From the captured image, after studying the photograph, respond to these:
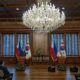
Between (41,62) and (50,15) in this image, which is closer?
Result: (50,15)

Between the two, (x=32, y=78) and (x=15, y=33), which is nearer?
(x=32, y=78)

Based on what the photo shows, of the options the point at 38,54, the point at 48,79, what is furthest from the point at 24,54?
the point at 48,79

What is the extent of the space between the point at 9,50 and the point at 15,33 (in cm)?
158

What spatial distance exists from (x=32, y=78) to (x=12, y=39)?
405 inches

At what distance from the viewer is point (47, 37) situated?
73.2ft

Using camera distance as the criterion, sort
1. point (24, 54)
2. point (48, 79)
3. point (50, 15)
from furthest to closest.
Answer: point (24, 54) → point (50, 15) → point (48, 79)

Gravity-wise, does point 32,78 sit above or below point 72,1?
below

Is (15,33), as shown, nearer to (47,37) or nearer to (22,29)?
(22,29)

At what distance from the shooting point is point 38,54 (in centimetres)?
2156

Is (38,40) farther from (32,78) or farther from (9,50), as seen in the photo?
(32,78)

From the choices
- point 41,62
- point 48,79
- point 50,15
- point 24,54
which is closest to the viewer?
point 48,79

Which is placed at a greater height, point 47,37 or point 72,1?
point 72,1

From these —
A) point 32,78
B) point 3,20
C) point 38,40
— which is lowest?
point 32,78

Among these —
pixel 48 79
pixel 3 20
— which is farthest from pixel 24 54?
pixel 48 79
